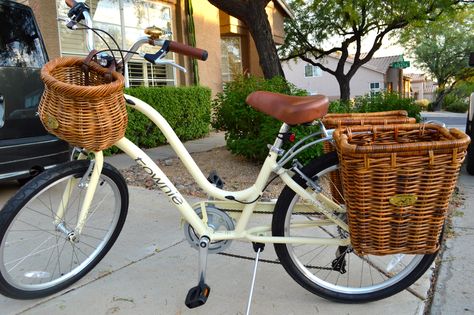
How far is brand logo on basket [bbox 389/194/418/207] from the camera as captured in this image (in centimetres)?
201

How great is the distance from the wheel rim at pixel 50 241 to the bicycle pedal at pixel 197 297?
0.81m

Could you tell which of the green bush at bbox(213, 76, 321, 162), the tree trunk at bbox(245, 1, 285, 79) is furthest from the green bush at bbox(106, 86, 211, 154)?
the tree trunk at bbox(245, 1, 285, 79)

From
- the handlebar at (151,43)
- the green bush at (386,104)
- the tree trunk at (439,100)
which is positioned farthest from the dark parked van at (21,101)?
the tree trunk at (439,100)

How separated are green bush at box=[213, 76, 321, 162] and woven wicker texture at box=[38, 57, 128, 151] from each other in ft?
10.5

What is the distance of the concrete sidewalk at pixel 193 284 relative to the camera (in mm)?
2422

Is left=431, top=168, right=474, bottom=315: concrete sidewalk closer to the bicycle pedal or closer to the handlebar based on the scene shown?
the bicycle pedal

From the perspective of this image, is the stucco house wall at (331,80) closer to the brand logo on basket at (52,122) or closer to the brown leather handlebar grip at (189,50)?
the brown leather handlebar grip at (189,50)

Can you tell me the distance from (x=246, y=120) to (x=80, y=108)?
408 centimetres

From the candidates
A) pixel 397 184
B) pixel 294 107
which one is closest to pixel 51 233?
pixel 294 107

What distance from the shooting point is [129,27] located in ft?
31.6

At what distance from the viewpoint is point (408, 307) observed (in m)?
2.39

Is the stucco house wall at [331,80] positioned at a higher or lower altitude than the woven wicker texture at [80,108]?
higher

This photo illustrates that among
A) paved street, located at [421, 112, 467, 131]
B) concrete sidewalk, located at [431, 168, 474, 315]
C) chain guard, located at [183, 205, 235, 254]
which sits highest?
→ chain guard, located at [183, 205, 235, 254]

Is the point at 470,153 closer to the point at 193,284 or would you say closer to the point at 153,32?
the point at 193,284
